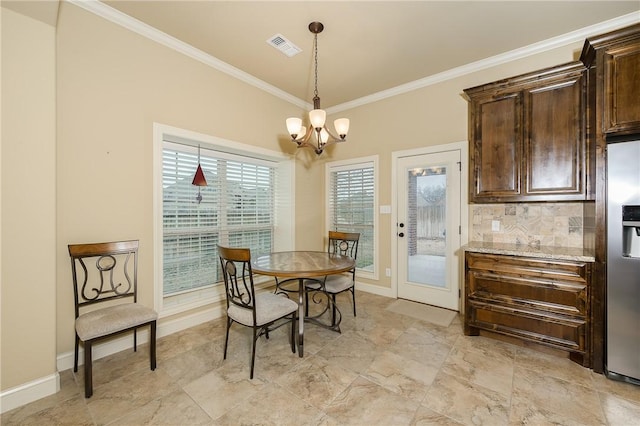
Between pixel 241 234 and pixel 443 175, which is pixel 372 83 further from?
pixel 241 234

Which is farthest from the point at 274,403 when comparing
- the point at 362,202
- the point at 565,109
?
the point at 565,109

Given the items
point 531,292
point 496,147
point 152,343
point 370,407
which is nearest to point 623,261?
point 531,292

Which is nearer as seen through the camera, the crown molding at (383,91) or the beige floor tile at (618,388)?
the beige floor tile at (618,388)

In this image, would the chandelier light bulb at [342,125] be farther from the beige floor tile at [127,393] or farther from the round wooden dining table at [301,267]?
the beige floor tile at [127,393]

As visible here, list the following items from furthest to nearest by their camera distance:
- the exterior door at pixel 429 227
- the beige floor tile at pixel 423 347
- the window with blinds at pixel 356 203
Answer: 1. the window with blinds at pixel 356 203
2. the exterior door at pixel 429 227
3. the beige floor tile at pixel 423 347

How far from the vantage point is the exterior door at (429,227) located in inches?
132

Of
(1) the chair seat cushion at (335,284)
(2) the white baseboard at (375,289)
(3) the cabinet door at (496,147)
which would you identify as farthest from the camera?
(2) the white baseboard at (375,289)

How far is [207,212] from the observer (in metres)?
3.33

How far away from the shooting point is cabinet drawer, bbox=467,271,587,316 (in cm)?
220

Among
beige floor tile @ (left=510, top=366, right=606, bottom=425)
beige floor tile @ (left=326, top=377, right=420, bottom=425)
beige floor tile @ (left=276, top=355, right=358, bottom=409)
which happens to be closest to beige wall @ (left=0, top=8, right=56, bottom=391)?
beige floor tile @ (left=276, top=355, right=358, bottom=409)

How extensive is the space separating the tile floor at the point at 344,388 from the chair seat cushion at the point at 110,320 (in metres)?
0.42

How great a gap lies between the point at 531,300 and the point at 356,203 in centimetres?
249

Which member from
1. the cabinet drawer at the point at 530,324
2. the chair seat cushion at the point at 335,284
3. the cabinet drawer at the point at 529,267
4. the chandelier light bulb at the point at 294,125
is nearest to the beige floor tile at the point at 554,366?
the cabinet drawer at the point at 530,324

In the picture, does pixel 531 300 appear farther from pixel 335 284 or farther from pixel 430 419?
pixel 335 284
